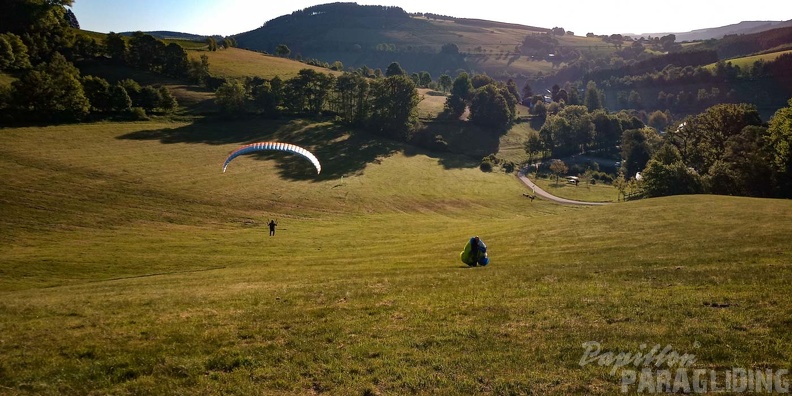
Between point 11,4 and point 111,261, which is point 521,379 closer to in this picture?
point 111,261

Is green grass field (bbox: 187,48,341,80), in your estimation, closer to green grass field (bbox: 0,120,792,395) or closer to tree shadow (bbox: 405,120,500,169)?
tree shadow (bbox: 405,120,500,169)

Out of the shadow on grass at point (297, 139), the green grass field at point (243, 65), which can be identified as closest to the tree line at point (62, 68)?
the shadow on grass at point (297, 139)

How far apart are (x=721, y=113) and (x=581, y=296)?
7720 cm

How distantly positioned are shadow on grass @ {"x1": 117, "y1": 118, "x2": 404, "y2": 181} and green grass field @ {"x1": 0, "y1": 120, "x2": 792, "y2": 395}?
126 ft

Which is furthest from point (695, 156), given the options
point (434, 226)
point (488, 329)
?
point (488, 329)

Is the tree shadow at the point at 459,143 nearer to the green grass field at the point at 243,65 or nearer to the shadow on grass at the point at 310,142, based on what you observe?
the shadow on grass at the point at 310,142

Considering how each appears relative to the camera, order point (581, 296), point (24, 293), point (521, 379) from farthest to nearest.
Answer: point (24, 293) → point (581, 296) → point (521, 379)

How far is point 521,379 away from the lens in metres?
11.9

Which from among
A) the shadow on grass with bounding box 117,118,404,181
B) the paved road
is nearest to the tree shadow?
the shadow on grass with bounding box 117,118,404,181

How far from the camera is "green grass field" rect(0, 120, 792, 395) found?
1253 centimetres

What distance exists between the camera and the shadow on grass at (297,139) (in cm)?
9338

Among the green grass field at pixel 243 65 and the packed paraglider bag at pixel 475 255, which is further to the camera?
the green grass field at pixel 243 65

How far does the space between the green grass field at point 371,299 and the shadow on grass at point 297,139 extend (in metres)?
38.4

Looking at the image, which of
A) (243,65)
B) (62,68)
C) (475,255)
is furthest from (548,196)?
(243,65)
